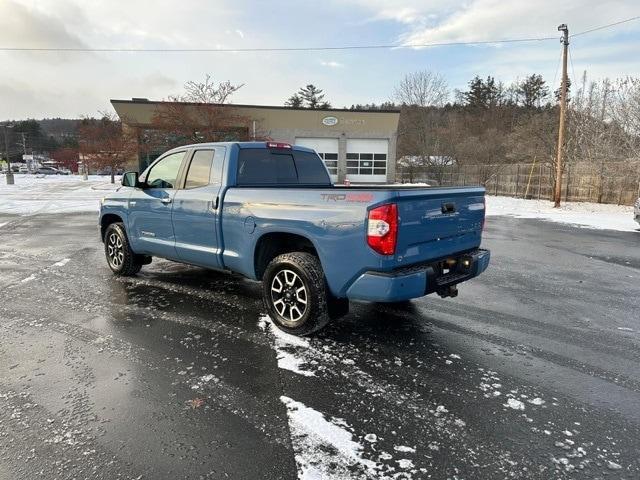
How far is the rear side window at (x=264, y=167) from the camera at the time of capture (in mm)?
5270

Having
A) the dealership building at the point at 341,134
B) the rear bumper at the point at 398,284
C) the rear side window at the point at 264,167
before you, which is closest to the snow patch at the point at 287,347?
the rear bumper at the point at 398,284

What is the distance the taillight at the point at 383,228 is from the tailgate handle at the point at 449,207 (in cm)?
81

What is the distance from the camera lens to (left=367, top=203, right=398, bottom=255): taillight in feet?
12.1

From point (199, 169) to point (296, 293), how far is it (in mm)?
2142

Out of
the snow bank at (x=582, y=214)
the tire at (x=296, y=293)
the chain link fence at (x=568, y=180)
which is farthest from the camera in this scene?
the chain link fence at (x=568, y=180)

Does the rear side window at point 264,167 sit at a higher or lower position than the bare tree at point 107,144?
lower

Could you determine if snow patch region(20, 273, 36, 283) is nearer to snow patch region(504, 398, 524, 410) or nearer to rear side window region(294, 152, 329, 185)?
rear side window region(294, 152, 329, 185)

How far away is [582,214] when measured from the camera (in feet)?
61.8

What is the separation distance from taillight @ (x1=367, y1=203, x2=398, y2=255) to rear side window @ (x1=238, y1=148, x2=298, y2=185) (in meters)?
2.06

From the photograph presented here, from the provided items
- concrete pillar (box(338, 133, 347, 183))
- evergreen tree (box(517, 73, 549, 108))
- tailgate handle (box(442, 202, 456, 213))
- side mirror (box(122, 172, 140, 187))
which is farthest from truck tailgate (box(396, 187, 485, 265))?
evergreen tree (box(517, 73, 549, 108))

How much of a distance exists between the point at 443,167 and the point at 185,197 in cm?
3649

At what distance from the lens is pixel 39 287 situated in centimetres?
630

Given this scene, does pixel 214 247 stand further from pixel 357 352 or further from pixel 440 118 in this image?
pixel 440 118

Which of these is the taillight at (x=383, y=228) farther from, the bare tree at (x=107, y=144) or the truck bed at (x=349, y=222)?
the bare tree at (x=107, y=144)
